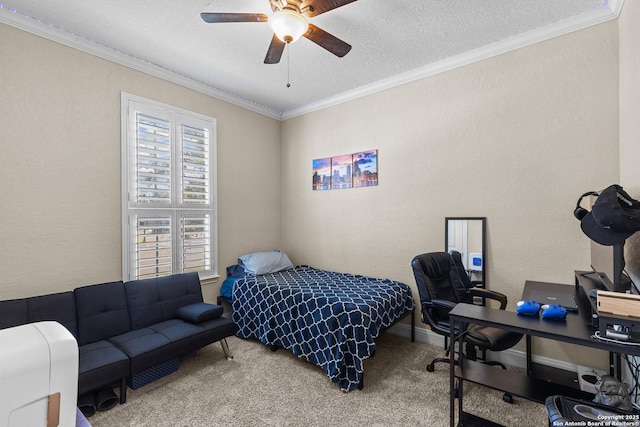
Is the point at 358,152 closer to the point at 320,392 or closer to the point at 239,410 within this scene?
the point at 320,392

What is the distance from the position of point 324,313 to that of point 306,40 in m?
2.47

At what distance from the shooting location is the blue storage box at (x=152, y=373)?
2.43 m

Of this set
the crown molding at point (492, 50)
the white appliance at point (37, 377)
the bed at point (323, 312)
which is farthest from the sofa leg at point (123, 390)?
the crown molding at point (492, 50)

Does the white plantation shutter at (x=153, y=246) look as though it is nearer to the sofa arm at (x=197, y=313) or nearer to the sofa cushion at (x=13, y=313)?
the sofa arm at (x=197, y=313)

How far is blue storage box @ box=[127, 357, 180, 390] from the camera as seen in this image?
2.43 meters

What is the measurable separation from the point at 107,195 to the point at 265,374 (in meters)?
2.28

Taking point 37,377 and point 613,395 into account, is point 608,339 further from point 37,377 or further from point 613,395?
point 37,377

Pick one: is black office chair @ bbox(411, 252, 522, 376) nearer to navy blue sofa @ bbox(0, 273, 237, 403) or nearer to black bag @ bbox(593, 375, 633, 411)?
black bag @ bbox(593, 375, 633, 411)

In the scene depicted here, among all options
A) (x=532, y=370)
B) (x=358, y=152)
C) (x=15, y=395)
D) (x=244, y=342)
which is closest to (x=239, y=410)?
(x=244, y=342)

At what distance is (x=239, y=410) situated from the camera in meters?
2.20

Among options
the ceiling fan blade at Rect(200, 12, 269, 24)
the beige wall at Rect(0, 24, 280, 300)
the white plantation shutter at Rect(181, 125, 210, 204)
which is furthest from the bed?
the ceiling fan blade at Rect(200, 12, 269, 24)

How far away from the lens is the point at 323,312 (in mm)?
2676

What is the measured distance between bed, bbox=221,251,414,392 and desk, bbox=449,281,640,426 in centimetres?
80

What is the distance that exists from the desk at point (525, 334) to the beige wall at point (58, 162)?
10.4 feet
